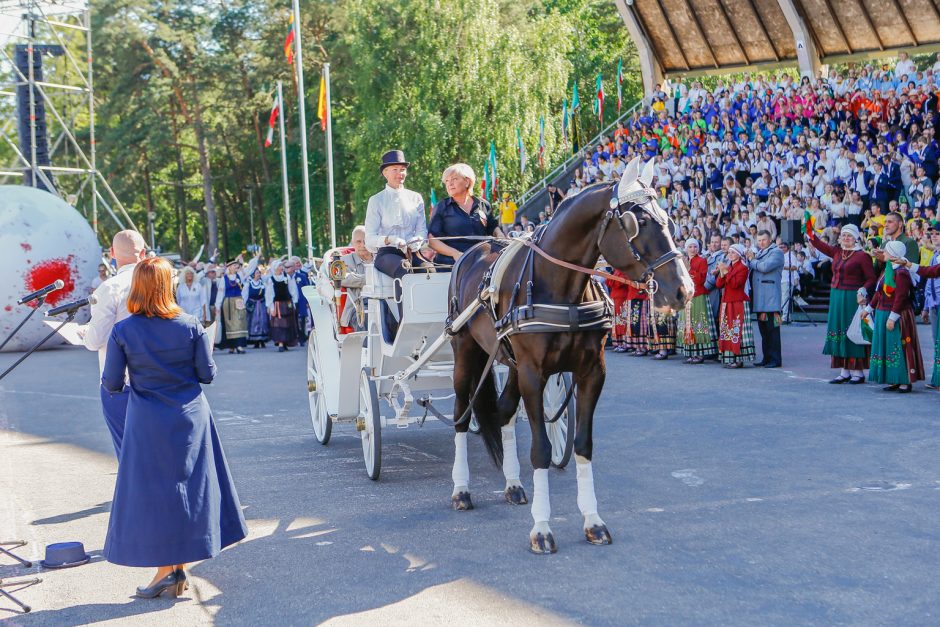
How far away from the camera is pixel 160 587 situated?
201 inches

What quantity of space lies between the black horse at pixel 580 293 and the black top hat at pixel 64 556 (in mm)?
2616

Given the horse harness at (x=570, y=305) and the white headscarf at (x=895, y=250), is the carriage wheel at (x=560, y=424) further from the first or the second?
the white headscarf at (x=895, y=250)

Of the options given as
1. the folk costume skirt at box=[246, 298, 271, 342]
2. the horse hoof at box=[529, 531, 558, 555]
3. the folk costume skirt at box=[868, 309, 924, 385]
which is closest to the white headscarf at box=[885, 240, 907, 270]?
the folk costume skirt at box=[868, 309, 924, 385]

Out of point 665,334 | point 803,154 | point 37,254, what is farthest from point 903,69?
point 37,254

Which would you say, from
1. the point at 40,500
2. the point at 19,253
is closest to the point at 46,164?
the point at 19,253

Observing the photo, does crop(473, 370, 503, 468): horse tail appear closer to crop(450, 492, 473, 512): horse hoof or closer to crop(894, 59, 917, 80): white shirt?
crop(450, 492, 473, 512): horse hoof

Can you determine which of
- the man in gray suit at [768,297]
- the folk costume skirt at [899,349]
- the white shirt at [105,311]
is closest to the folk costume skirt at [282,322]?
the man in gray suit at [768,297]

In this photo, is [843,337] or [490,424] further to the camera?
[843,337]

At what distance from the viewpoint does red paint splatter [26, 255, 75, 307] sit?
67.2 feet

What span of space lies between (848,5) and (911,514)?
998 inches

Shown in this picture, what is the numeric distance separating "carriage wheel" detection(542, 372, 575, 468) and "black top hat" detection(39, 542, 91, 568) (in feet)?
11.0

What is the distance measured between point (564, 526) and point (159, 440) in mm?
2525

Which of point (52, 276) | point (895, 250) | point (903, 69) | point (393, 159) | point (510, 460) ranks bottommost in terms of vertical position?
point (510, 460)

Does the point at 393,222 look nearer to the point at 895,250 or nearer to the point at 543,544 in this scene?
the point at 543,544
